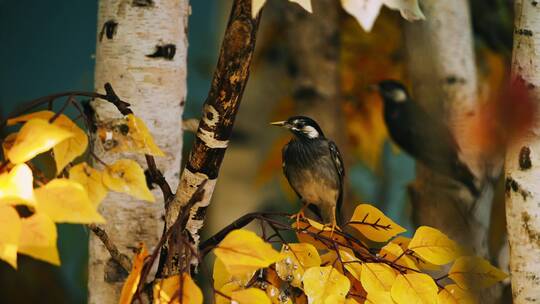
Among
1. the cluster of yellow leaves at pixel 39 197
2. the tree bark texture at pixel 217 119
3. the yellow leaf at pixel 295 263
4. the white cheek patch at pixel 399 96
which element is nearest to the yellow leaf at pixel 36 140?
the cluster of yellow leaves at pixel 39 197

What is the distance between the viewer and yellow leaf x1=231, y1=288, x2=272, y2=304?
647 millimetres

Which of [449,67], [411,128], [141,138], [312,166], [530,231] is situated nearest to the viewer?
[141,138]

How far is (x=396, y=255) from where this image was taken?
75 cm

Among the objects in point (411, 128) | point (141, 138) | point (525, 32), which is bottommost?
point (411, 128)

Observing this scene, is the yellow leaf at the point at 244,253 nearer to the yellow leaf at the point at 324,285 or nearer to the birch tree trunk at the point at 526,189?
the yellow leaf at the point at 324,285

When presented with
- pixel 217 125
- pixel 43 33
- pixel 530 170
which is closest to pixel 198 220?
pixel 217 125

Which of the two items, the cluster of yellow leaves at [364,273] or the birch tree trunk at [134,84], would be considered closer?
the cluster of yellow leaves at [364,273]

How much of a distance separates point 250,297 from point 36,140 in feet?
0.73

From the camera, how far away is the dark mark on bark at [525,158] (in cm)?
88

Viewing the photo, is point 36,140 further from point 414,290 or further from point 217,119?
point 414,290

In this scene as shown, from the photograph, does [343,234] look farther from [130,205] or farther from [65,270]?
[65,270]

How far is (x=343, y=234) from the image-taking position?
0.76 meters

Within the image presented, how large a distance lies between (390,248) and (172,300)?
23 cm

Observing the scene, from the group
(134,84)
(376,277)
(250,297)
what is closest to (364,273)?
(376,277)
